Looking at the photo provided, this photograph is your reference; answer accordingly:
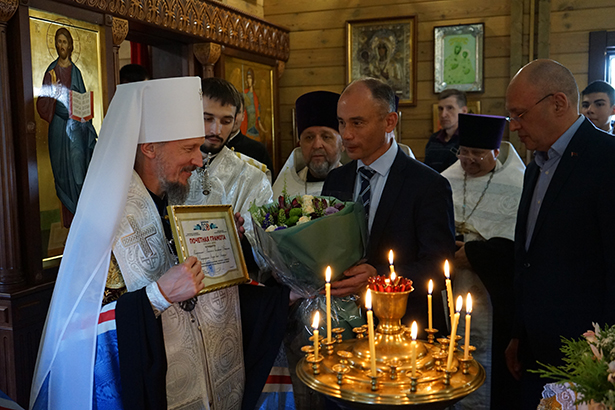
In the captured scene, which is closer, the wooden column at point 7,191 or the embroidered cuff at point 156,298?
the embroidered cuff at point 156,298

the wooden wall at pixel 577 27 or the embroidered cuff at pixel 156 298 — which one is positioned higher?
the wooden wall at pixel 577 27

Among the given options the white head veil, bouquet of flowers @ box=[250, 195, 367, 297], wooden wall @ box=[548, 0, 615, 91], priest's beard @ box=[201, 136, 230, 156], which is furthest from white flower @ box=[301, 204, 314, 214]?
wooden wall @ box=[548, 0, 615, 91]

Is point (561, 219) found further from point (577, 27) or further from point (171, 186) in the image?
point (577, 27)

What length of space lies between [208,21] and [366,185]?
3.46 m

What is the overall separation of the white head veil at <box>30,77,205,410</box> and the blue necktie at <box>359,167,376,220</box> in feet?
3.39

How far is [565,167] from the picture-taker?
2391 mm

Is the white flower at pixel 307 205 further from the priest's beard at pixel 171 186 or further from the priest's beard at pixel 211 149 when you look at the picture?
the priest's beard at pixel 211 149

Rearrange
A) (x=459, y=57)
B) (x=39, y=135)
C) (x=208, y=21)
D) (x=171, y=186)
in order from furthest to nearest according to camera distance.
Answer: (x=459, y=57), (x=208, y=21), (x=39, y=135), (x=171, y=186)

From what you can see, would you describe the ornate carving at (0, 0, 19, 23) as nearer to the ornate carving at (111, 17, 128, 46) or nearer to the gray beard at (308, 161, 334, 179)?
the ornate carving at (111, 17, 128, 46)

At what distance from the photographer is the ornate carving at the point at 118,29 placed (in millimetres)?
4109

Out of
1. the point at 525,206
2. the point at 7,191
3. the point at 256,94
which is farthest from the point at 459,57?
the point at 7,191

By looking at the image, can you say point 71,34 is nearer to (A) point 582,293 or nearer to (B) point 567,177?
(B) point 567,177

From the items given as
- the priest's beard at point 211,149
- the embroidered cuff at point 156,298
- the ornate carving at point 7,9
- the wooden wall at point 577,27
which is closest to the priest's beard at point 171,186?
the embroidered cuff at point 156,298

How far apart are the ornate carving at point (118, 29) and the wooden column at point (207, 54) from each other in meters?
1.26
